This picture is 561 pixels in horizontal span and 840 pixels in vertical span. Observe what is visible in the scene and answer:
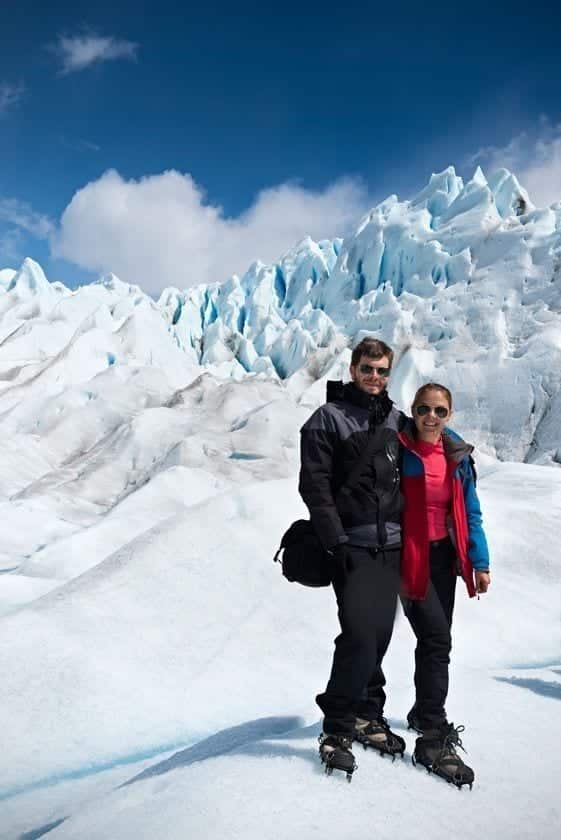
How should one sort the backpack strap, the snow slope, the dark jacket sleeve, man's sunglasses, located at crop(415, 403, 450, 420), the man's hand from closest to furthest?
1. the snow slope
2. the dark jacket sleeve
3. the backpack strap
4. the man's hand
5. man's sunglasses, located at crop(415, 403, 450, 420)

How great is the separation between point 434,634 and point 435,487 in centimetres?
67

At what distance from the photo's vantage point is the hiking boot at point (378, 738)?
8.70ft

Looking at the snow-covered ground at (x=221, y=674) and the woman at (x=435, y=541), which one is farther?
the woman at (x=435, y=541)

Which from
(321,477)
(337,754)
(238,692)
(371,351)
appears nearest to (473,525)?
(321,477)

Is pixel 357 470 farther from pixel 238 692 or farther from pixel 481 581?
pixel 238 692

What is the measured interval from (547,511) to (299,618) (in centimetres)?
476

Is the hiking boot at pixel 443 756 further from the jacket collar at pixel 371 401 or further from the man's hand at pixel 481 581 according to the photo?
the jacket collar at pixel 371 401

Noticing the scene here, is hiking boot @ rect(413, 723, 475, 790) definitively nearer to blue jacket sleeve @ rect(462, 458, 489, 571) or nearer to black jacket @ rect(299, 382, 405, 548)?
blue jacket sleeve @ rect(462, 458, 489, 571)

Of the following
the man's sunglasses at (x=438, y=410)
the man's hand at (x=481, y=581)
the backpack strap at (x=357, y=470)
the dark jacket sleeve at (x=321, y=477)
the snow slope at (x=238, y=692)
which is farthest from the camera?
the man's sunglasses at (x=438, y=410)

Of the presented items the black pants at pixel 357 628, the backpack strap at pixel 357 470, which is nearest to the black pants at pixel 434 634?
the black pants at pixel 357 628

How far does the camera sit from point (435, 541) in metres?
2.82

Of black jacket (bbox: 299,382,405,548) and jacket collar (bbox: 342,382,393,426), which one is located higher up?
jacket collar (bbox: 342,382,393,426)

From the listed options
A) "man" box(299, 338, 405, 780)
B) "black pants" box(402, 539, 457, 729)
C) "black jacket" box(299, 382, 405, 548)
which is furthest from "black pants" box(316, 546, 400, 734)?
"black pants" box(402, 539, 457, 729)

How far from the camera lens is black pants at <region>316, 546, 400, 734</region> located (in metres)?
2.52
